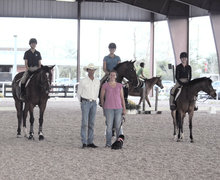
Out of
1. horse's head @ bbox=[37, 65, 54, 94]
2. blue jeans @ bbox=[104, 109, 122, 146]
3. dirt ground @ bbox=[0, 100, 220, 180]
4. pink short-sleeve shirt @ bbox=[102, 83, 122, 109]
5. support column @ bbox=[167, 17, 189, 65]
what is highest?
support column @ bbox=[167, 17, 189, 65]

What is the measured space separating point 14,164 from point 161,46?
23621 millimetres

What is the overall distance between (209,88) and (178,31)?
55.6ft

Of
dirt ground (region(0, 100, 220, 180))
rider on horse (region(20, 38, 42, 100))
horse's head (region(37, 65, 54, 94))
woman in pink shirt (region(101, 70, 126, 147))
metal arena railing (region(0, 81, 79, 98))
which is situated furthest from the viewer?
metal arena railing (region(0, 81, 79, 98))

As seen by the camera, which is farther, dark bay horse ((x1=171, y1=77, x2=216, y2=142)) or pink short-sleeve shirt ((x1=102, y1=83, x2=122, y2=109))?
dark bay horse ((x1=171, y1=77, x2=216, y2=142))

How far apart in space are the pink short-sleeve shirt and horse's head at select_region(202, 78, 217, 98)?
1987 mm

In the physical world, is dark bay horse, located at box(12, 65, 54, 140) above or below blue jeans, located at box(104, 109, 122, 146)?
above

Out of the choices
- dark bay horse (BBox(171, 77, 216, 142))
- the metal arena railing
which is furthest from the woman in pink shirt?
the metal arena railing

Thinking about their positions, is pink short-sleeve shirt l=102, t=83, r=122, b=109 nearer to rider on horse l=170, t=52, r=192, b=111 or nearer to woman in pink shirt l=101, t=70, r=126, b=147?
woman in pink shirt l=101, t=70, r=126, b=147

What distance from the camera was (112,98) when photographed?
8453 mm

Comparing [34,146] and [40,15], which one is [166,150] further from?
[40,15]

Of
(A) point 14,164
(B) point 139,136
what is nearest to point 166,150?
(B) point 139,136

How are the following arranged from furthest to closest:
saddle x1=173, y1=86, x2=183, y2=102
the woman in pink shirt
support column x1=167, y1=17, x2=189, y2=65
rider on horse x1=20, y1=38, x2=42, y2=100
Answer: support column x1=167, y1=17, x2=189, y2=65 → rider on horse x1=20, y1=38, x2=42, y2=100 → saddle x1=173, y1=86, x2=183, y2=102 → the woman in pink shirt

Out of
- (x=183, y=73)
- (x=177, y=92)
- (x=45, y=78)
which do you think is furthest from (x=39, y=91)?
(x=183, y=73)

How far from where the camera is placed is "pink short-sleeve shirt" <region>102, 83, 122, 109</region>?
845 centimetres
